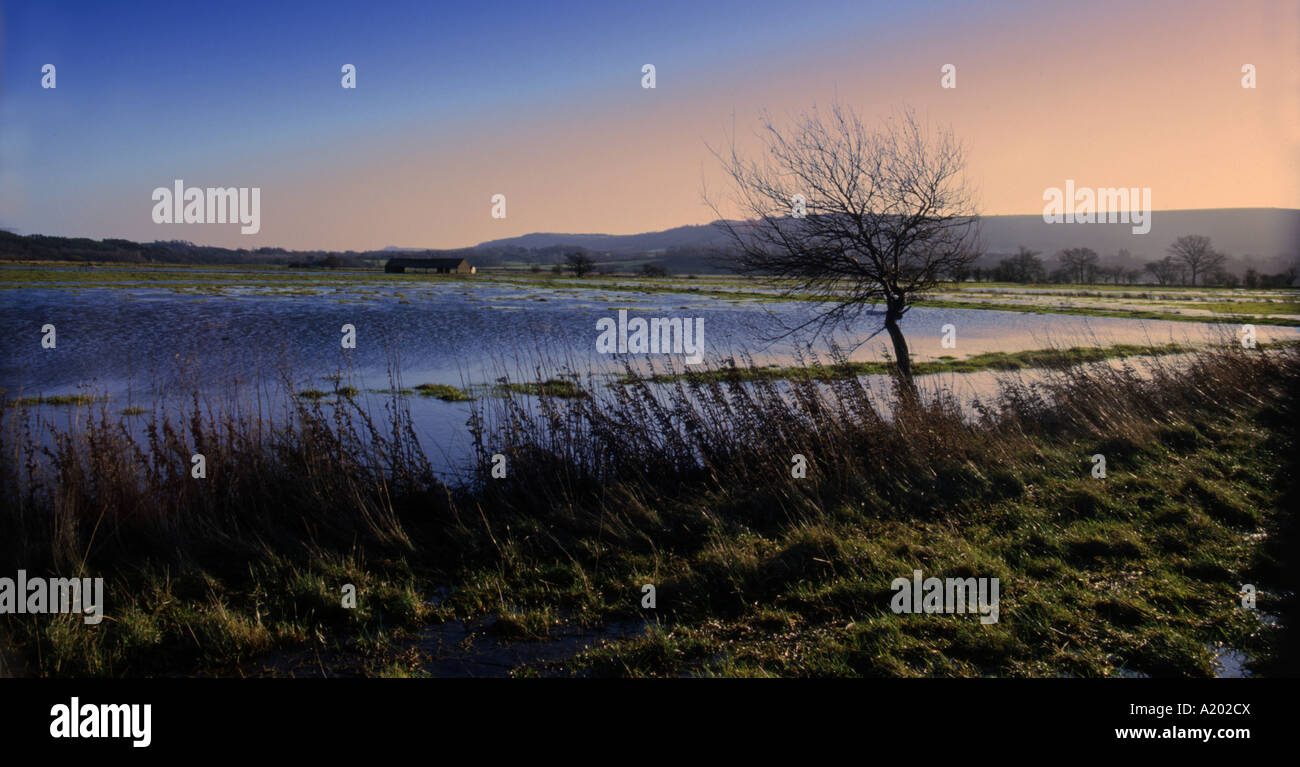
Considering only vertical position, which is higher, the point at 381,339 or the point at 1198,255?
the point at 1198,255

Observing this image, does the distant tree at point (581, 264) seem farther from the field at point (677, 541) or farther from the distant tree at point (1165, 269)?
the field at point (677, 541)

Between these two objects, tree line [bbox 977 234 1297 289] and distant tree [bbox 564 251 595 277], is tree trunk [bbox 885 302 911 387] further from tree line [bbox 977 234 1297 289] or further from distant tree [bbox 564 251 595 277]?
distant tree [bbox 564 251 595 277]

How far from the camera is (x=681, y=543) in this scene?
25.3 ft

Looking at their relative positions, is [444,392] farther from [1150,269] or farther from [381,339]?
[1150,269]

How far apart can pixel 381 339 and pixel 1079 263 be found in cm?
8603

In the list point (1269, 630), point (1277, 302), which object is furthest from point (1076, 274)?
point (1269, 630)

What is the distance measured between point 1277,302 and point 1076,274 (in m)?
42.9

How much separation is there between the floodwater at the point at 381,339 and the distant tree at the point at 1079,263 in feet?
149

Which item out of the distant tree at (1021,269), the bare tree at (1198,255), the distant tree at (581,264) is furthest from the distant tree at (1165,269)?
the distant tree at (581,264)

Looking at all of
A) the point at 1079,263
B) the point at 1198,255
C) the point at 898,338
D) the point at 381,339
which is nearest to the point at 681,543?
the point at 898,338

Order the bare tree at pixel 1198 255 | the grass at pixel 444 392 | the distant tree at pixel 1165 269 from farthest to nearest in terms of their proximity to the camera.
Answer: the distant tree at pixel 1165 269 < the bare tree at pixel 1198 255 < the grass at pixel 444 392

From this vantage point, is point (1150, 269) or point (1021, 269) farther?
point (1150, 269)

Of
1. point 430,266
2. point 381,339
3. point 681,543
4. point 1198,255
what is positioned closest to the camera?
point 681,543

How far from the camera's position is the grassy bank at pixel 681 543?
16.7ft
